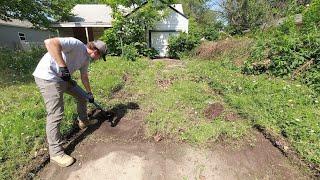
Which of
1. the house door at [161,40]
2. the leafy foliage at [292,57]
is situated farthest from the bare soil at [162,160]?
the house door at [161,40]

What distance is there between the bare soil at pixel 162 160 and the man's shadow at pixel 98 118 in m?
0.02

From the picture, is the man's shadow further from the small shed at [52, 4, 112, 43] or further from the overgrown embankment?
the small shed at [52, 4, 112, 43]

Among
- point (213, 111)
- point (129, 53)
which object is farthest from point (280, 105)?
point (129, 53)

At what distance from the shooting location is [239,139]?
3486 mm

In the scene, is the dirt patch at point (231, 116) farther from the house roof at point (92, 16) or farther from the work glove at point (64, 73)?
the house roof at point (92, 16)

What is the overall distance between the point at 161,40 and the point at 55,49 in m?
12.7

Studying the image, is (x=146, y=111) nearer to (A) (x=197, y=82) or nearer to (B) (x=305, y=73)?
(A) (x=197, y=82)

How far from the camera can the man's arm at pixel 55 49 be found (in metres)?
2.73

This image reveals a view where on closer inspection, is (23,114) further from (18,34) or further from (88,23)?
(18,34)

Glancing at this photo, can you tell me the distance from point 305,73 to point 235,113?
2.79 m

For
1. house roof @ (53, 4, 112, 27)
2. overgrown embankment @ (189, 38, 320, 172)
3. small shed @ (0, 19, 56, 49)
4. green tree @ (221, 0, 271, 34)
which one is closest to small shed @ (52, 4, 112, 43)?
house roof @ (53, 4, 112, 27)

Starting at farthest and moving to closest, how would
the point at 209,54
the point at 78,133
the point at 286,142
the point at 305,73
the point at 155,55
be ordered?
the point at 155,55 < the point at 209,54 < the point at 305,73 < the point at 78,133 < the point at 286,142

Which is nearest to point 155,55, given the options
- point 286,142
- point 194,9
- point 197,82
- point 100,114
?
point 197,82

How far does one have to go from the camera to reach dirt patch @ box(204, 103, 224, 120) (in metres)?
4.17
